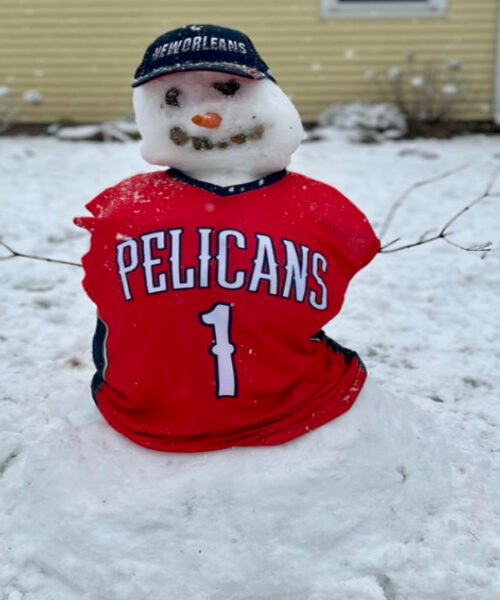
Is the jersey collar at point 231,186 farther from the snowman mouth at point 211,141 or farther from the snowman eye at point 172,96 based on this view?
the snowman eye at point 172,96

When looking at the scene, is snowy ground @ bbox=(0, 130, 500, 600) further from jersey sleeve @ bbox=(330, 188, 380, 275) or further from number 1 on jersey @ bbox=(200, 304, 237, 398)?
jersey sleeve @ bbox=(330, 188, 380, 275)

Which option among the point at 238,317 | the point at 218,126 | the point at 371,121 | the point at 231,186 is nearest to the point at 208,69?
the point at 218,126

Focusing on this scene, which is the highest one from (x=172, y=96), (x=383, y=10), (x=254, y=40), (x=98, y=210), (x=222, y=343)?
(x=172, y=96)

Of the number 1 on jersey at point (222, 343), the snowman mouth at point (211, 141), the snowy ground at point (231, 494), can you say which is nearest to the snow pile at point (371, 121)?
the snowy ground at point (231, 494)

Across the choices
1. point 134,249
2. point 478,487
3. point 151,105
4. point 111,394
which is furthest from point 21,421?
point 478,487

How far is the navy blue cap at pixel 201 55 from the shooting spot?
228cm

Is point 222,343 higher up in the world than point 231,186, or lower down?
lower down

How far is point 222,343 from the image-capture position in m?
2.35

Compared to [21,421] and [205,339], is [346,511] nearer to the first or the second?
[205,339]

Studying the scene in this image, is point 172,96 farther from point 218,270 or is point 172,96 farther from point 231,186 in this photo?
point 218,270

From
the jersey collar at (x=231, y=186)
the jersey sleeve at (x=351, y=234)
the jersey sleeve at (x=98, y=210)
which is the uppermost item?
the jersey collar at (x=231, y=186)

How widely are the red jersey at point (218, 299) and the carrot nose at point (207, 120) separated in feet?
0.57

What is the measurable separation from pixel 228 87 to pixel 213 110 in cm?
8

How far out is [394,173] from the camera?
739 cm
